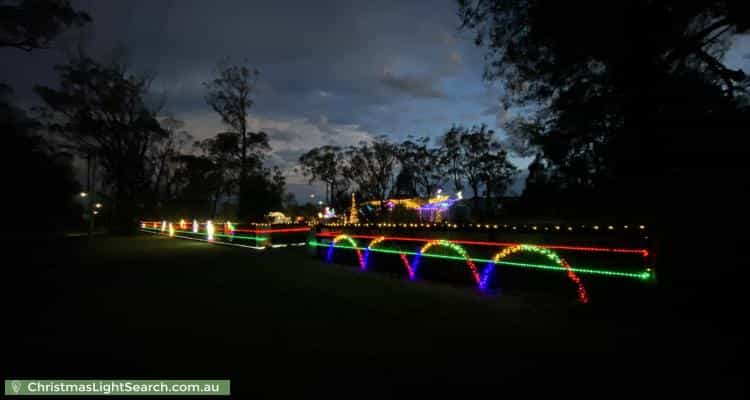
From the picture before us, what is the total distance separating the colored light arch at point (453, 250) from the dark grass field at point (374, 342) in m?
0.48

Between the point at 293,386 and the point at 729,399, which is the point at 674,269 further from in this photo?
the point at 293,386

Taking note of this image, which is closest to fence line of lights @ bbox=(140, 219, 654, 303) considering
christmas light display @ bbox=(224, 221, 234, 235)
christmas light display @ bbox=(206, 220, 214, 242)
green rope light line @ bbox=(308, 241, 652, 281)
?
green rope light line @ bbox=(308, 241, 652, 281)

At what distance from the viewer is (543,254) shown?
5.50 metres

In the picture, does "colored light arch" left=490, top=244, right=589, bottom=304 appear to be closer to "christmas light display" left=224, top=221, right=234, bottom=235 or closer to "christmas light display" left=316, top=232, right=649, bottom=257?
"christmas light display" left=316, top=232, right=649, bottom=257

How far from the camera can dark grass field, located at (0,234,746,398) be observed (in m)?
2.62

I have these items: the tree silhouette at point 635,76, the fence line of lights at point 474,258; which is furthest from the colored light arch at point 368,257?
the tree silhouette at point 635,76

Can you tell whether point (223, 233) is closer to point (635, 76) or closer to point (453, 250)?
point (453, 250)

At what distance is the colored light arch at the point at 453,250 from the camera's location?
20.1 feet

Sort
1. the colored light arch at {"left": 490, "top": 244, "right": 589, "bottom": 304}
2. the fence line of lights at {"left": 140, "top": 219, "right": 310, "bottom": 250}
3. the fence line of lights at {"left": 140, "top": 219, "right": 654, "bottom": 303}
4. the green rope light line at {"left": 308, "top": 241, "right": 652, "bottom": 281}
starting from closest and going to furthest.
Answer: the green rope light line at {"left": 308, "top": 241, "right": 652, "bottom": 281} → the fence line of lights at {"left": 140, "top": 219, "right": 654, "bottom": 303} → the colored light arch at {"left": 490, "top": 244, "right": 589, "bottom": 304} → the fence line of lights at {"left": 140, "top": 219, "right": 310, "bottom": 250}

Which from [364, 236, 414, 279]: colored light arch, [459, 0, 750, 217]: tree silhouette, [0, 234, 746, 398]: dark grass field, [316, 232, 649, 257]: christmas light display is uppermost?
[459, 0, 750, 217]: tree silhouette

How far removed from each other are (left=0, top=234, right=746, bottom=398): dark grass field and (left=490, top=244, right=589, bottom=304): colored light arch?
0.19 m

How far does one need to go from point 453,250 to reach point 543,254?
163cm

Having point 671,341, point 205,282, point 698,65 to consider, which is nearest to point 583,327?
point 671,341

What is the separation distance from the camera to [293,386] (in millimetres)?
2600
